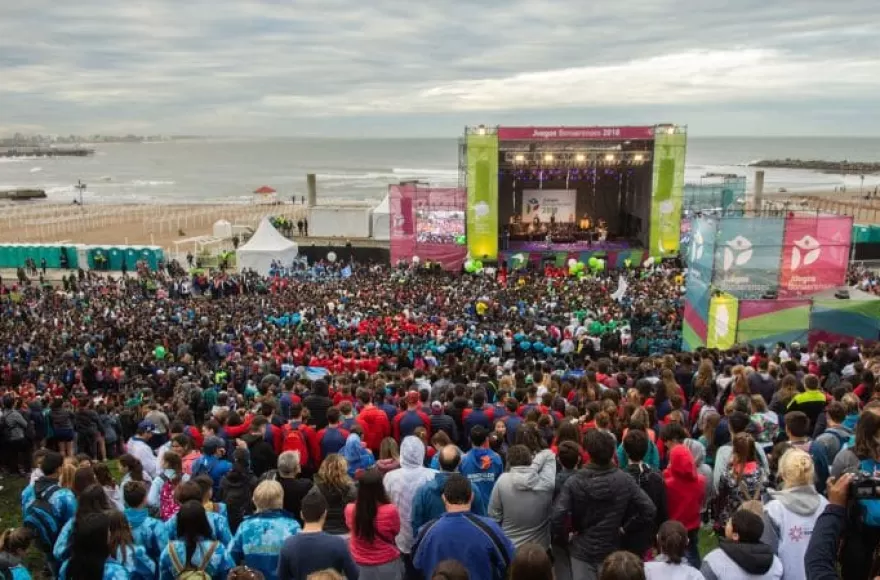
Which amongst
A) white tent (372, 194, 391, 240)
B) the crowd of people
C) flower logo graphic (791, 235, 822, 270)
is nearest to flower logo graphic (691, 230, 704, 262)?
flower logo graphic (791, 235, 822, 270)

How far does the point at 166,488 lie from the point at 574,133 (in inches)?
793

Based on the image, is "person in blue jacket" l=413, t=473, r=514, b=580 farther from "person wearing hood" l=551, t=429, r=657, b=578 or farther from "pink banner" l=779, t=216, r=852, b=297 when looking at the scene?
"pink banner" l=779, t=216, r=852, b=297

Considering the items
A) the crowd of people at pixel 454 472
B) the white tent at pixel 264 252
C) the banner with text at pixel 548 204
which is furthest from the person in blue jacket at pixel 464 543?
the banner with text at pixel 548 204

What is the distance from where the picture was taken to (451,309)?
1628cm

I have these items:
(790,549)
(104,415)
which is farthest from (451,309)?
(790,549)

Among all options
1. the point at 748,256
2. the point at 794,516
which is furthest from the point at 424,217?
the point at 794,516

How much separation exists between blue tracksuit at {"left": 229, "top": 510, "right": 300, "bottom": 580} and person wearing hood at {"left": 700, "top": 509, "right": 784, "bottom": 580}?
2.00 m

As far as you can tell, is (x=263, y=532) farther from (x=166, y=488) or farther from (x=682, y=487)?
(x=682, y=487)

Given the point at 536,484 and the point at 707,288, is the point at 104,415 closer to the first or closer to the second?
the point at 536,484

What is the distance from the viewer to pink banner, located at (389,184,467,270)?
25.0 metres

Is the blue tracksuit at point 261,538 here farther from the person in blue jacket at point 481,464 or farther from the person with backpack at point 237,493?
the person in blue jacket at point 481,464

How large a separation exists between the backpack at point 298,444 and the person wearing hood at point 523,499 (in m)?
2.05

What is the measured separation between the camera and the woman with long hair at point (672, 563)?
268 centimetres

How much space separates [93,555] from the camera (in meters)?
3.33
